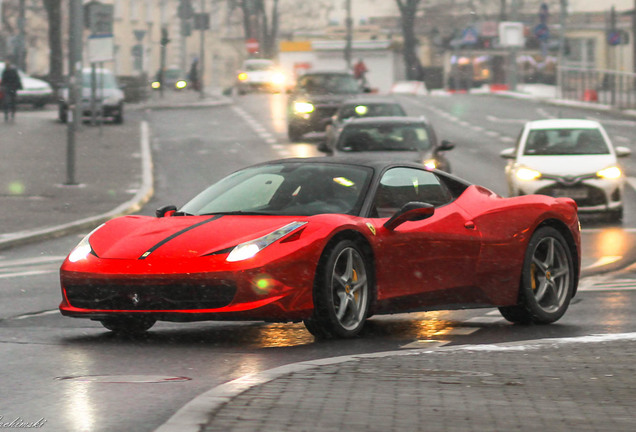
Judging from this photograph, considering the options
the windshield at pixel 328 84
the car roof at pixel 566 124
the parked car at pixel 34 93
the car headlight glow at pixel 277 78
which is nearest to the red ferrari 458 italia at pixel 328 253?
the car roof at pixel 566 124

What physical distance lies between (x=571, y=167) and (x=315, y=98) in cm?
1599

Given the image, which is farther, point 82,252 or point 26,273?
point 26,273

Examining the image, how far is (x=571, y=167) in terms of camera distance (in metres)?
21.0

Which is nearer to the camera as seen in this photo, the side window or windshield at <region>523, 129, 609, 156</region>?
the side window

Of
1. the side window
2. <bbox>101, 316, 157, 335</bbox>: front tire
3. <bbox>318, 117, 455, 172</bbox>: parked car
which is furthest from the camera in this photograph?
<bbox>318, 117, 455, 172</bbox>: parked car

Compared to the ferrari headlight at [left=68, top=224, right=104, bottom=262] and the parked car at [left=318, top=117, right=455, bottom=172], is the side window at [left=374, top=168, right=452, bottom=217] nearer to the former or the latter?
the ferrari headlight at [left=68, top=224, right=104, bottom=262]

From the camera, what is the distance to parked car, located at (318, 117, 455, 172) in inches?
870

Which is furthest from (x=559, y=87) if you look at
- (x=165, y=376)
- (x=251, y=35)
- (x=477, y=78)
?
(x=251, y=35)

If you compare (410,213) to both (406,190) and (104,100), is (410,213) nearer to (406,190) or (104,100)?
(406,190)

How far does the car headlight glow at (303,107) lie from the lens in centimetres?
3650

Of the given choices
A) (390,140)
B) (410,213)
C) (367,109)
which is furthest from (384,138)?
(410,213)

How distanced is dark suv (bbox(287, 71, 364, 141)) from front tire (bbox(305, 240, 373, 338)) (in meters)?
26.9

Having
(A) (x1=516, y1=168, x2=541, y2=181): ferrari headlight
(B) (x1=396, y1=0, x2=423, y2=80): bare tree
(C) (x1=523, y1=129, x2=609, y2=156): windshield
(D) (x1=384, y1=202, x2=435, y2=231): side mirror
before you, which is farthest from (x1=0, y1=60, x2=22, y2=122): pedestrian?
(B) (x1=396, y1=0, x2=423, y2=80): bare tree

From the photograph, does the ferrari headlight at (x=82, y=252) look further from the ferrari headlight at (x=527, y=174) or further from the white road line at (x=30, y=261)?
the ferrari headlight at (x=527, y=174)
